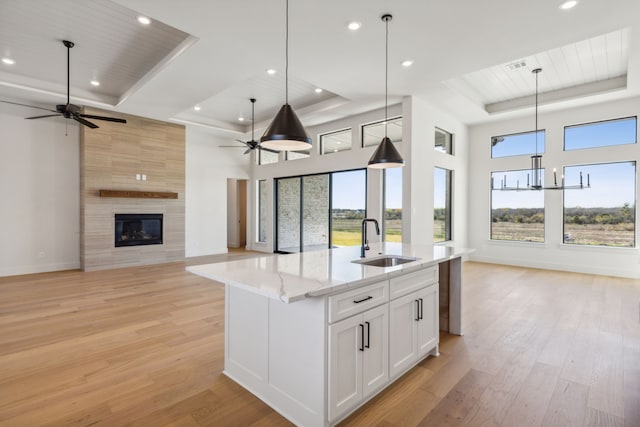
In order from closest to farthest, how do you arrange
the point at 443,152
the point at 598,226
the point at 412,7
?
Answer: the point at 412,7 < the point at 598,226 < the point at 443,152

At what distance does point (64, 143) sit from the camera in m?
6.35

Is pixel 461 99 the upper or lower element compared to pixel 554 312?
upper

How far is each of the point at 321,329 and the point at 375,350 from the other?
0.54m

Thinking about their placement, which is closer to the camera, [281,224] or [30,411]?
[30,411]

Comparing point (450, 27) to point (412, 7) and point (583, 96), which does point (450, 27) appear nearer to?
point (412, 7)

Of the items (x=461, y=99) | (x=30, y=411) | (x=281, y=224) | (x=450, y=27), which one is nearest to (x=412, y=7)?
(x=450, y=27)

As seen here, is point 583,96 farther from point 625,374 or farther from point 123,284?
point 123,284

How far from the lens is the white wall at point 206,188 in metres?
8.17

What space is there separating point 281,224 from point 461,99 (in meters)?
5.34

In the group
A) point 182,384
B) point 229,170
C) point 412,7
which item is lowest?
point 182,384

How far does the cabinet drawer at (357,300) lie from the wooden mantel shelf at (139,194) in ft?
21.2

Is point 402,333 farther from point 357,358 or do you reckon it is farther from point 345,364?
point 345,364

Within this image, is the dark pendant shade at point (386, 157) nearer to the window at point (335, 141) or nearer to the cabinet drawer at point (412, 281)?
the cabinet drawer at point (412, 281)

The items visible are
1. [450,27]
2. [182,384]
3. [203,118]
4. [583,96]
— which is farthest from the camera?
[203,118]
